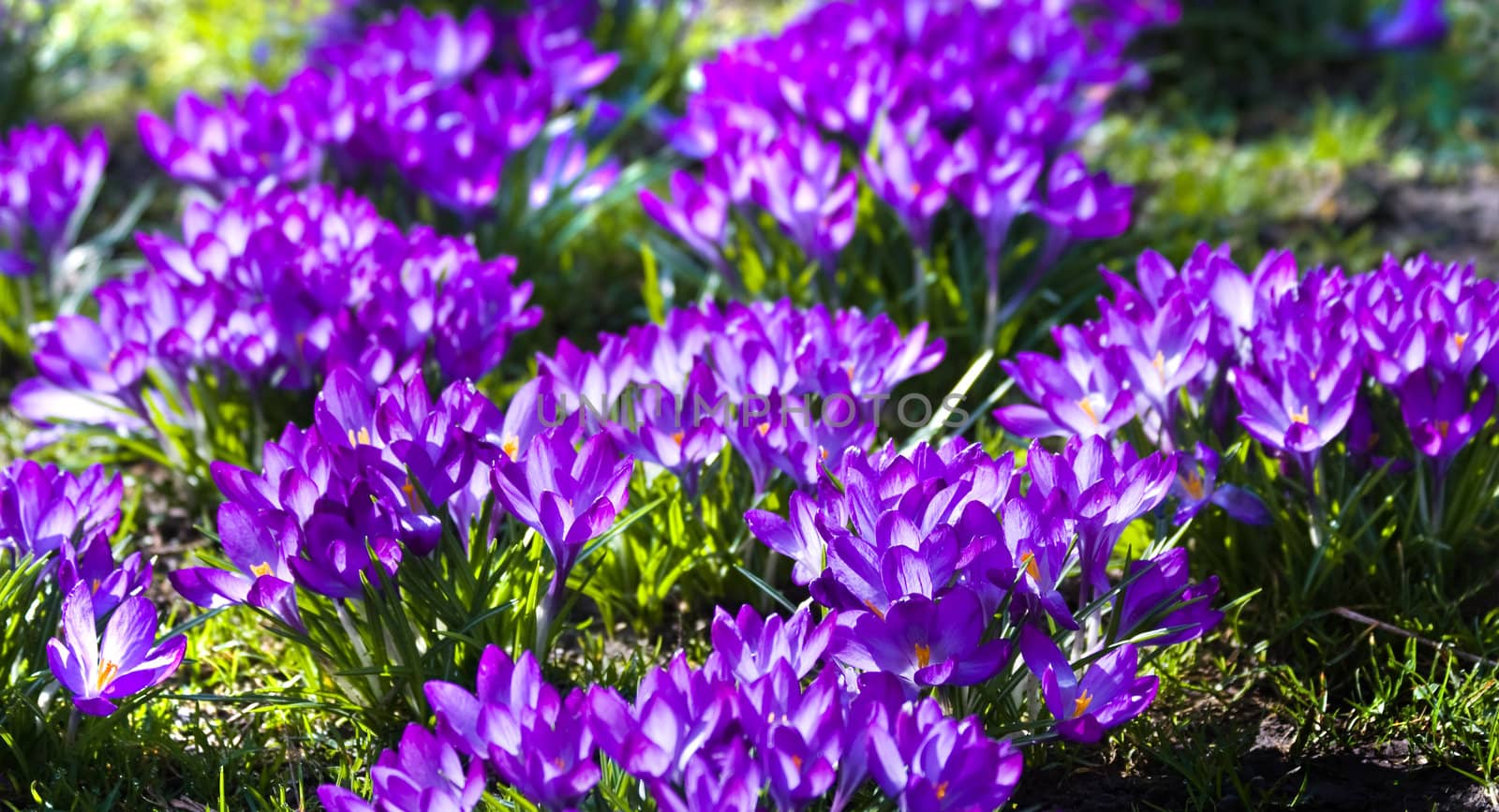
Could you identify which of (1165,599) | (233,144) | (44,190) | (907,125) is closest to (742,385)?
(1165,599)

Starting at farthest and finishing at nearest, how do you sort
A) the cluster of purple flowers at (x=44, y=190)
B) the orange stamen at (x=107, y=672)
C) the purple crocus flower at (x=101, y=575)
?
the cluster of purple flowers at (x=44, y=190) → the purple crocus flower at (x=101, y=575) → the orange stamen at (x=107, y=672)

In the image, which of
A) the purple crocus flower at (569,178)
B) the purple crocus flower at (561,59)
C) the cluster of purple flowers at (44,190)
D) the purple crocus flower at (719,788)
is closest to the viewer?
the purple crocus flower at (719,788)

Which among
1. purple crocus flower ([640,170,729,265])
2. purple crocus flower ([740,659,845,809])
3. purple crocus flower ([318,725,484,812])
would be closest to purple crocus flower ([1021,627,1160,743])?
purple crocus flower ([740,659,845,809])

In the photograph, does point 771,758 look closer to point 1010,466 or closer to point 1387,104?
point 1010,466

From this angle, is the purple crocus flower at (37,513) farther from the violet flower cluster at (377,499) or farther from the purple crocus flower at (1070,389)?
the purple crocus flower at (1070,389)

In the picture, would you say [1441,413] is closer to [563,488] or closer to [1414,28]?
[563,488]

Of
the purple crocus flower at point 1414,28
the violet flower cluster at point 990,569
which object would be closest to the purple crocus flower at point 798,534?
the violet flower cluster at point 990,569
